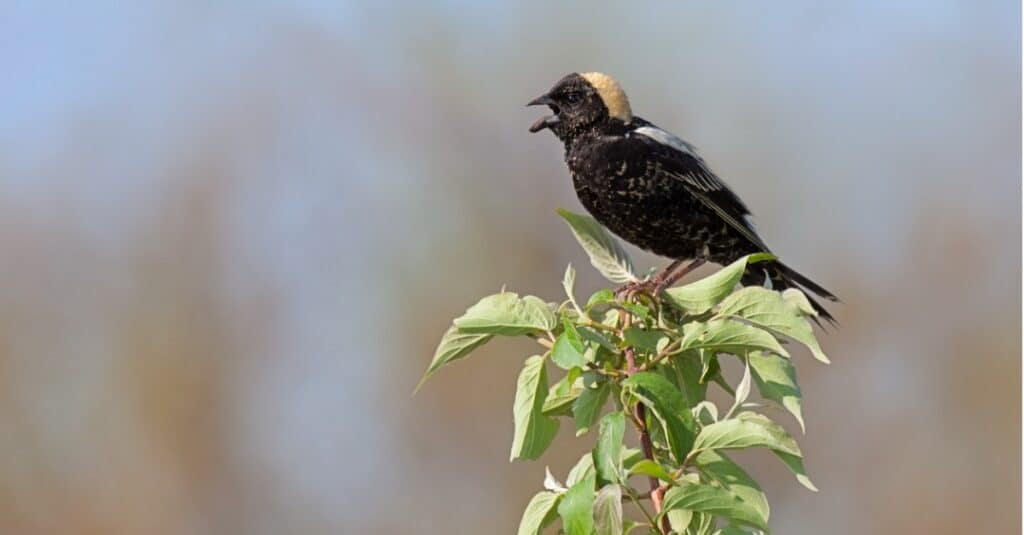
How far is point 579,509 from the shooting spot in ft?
5.12

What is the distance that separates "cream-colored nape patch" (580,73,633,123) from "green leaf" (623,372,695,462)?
5.85 ft

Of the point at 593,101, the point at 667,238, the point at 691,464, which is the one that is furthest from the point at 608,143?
the point at 691,464

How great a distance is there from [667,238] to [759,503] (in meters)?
1.83

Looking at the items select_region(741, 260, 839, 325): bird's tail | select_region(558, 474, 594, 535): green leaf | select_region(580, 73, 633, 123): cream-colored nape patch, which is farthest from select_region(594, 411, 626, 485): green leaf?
select_region(580, 73, 633, 123): cream-colored nape patch

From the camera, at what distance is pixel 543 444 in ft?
6.06

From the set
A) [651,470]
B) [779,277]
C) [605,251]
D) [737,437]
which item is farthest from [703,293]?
[779,277]

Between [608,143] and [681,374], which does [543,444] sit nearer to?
[681,374]

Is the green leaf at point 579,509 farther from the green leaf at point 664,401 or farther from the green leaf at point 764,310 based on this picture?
the green leaf at point 764,310

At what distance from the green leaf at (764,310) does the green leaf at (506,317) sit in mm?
298

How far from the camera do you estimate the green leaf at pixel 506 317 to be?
177 centimetres

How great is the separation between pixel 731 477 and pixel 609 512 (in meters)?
0.27

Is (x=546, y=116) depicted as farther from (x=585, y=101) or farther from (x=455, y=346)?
(x=455, y=346)

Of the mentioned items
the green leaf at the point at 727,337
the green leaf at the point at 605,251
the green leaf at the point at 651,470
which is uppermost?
the green leaf at the point at 605,251

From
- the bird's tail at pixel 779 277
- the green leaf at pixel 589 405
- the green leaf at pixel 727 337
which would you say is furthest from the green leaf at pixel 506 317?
the bird's tail at pixel 779 277
